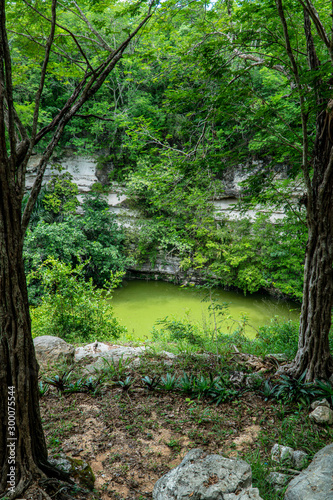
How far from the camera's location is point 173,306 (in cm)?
1122

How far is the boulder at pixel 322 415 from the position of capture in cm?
300

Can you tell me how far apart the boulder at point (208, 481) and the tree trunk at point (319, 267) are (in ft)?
6.92

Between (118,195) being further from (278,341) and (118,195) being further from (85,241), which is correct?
(278,341)

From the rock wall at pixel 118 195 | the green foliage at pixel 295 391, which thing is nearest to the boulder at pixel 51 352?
the green foliage at pixel 295 391

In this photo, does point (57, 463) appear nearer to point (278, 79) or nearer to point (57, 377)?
point (57, 377)

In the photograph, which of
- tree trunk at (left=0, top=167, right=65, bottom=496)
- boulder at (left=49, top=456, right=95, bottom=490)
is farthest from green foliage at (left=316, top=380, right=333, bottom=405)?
tree trunk at (left=0, top=167, right=65, bottom=496)

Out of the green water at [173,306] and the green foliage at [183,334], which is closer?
the green foliage at [183,334]

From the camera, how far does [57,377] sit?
3.42 metres

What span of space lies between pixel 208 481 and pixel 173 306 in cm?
944

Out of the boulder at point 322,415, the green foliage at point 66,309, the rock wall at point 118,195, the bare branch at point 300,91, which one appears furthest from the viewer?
the rock wall at point 118,195

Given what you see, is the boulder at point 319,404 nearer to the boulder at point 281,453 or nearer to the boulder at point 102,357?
the boulder at point 281,453

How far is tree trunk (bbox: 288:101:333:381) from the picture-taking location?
3.38 meters

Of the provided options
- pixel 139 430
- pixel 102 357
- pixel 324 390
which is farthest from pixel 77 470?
pixel 324 390

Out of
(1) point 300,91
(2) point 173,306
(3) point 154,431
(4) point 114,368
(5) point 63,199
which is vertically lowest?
(2) point 173,306
